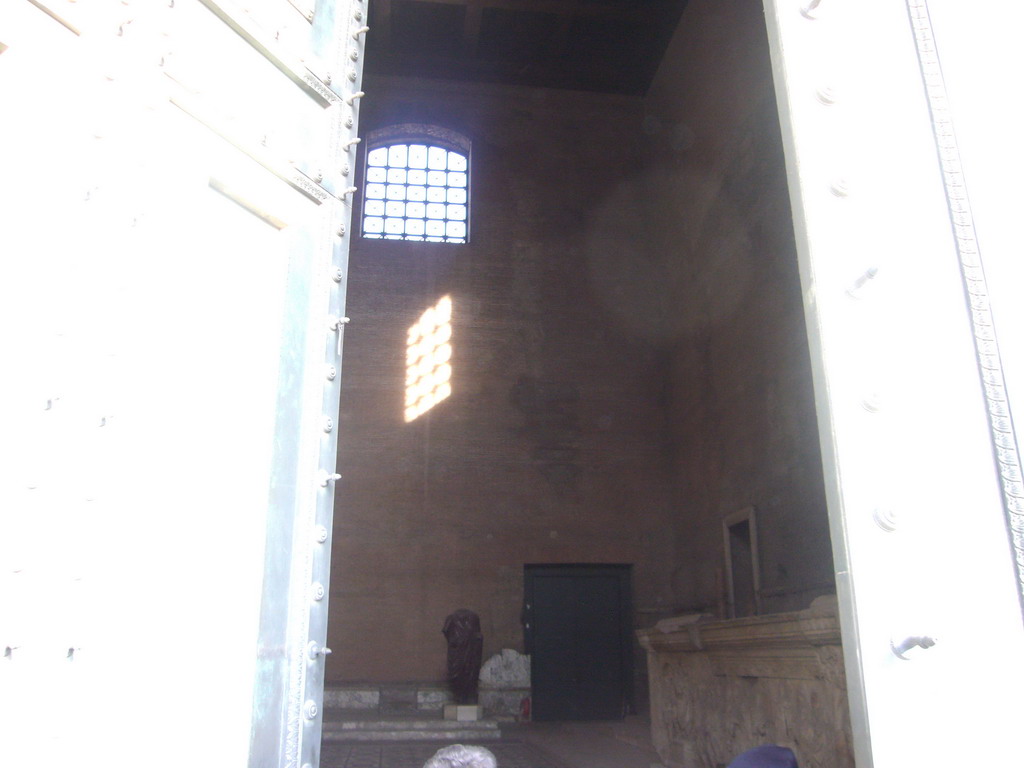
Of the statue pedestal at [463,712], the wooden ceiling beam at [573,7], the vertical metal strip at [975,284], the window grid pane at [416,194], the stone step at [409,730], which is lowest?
the stone step at [409,730]

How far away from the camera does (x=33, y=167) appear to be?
4.91 feet

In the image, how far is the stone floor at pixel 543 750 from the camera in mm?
7770

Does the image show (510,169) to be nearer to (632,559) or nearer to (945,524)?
(632,559)

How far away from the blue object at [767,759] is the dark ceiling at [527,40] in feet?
42.0

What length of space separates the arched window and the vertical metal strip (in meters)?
11.8

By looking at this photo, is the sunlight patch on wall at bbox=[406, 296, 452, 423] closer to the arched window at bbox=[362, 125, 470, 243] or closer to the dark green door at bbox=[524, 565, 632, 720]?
the arched window at bbox=[362, 125, 470, 243]

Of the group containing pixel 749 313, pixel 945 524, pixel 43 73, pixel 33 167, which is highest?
pixel 749 313

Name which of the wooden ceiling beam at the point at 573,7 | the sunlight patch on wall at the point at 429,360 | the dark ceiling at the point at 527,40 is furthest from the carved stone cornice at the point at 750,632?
the dark ceiling at the point at 527,40

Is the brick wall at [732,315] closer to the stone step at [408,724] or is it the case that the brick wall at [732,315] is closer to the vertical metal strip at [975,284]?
the stone step at [408,724]

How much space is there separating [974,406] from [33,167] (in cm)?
196

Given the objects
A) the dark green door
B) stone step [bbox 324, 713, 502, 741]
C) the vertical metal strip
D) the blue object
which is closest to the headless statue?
the dark green door

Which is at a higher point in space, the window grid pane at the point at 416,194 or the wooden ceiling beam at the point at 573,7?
the wooden ceiling beam at the point at 573,7

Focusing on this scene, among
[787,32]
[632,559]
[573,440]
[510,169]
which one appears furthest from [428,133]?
[787,32]

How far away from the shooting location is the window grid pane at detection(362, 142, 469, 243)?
14000 millimetres
